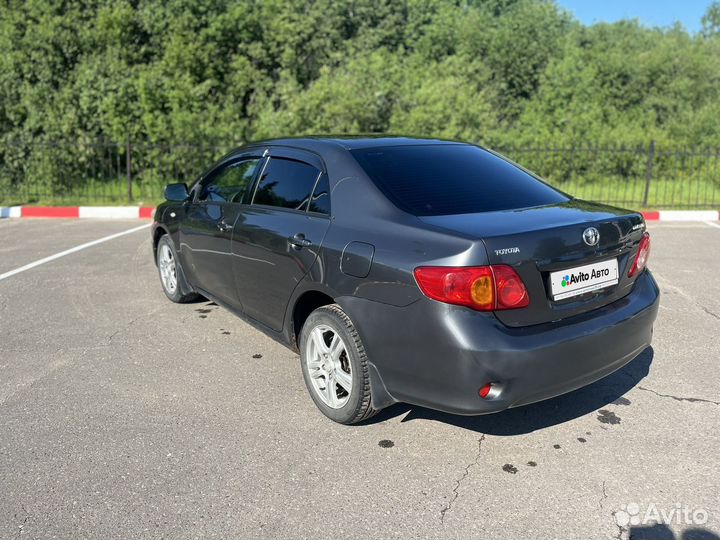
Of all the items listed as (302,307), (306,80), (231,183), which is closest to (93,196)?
(306,80)

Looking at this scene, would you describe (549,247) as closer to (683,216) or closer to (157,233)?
(157,233)

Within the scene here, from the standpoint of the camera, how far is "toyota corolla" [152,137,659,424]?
274 centimetres

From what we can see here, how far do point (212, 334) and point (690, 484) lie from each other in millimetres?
3365

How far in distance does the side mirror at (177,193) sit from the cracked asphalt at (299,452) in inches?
44.1

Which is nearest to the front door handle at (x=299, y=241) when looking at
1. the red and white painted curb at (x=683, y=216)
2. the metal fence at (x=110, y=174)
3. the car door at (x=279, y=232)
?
the car door at (x=279, y=232)

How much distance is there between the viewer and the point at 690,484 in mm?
2789

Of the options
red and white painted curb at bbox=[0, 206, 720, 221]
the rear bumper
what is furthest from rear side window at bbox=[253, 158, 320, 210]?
red and white painted curb at bbox=[0, 206, 720, 221]

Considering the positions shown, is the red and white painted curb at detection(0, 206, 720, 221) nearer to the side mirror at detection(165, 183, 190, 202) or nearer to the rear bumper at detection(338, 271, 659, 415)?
the side mirror at detection(165, 183, 190, 202)

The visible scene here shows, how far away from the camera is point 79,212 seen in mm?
11844

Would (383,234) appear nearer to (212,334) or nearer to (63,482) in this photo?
(63,482)

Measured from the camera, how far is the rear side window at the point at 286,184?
3.71 meters

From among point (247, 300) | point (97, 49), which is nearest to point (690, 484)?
point (247, 300)

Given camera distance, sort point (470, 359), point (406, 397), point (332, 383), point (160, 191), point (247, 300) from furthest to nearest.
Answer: point (160, 191) < point (247, 300) < point (332, 383) < point (406, 397) < point (470, 359)

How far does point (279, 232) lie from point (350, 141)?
725 mm
